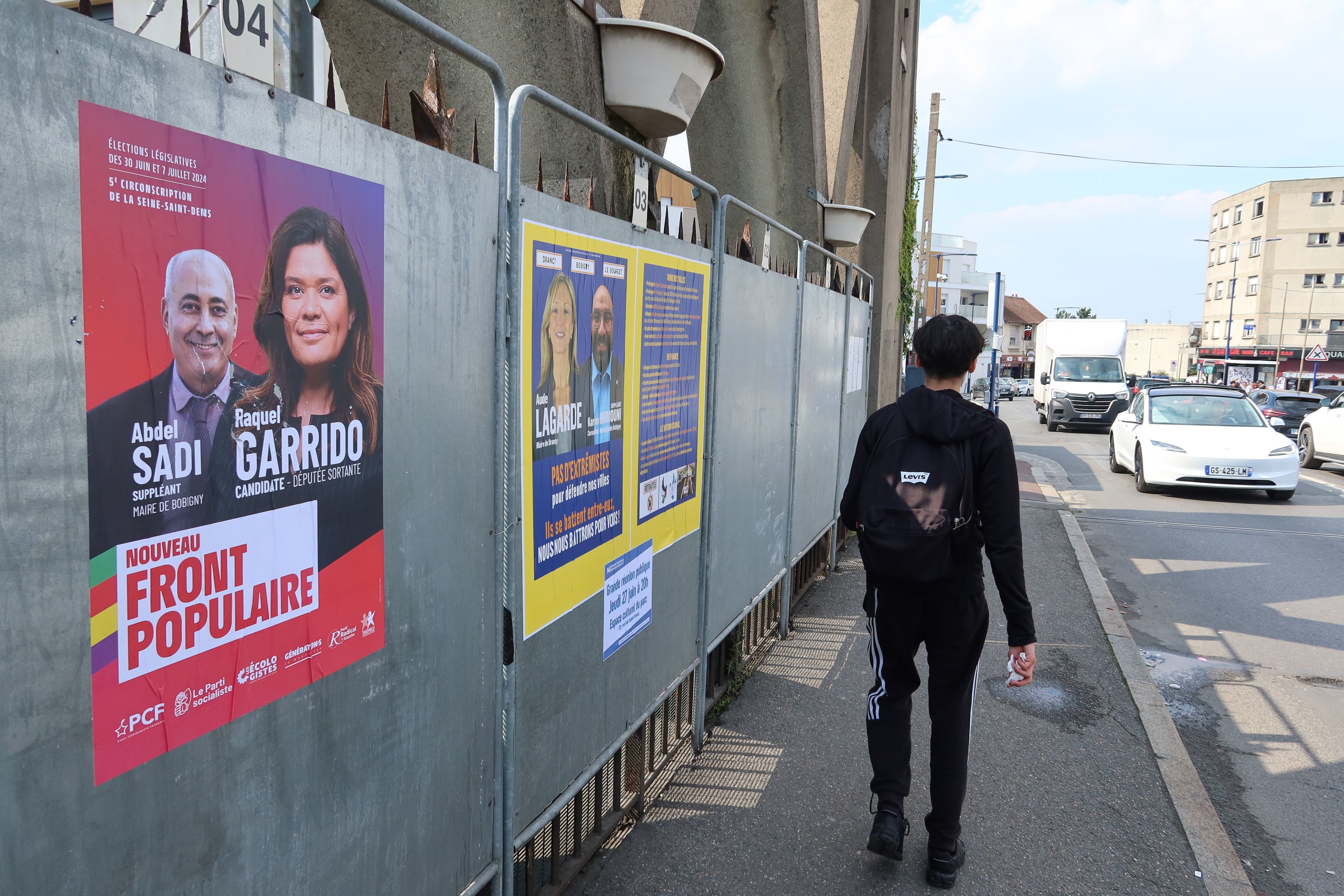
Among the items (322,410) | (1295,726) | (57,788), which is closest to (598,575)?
(322,410)

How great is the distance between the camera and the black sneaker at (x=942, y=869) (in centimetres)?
317

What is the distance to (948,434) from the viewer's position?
3123mm

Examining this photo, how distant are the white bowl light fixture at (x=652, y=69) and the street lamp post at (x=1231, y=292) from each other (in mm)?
60707

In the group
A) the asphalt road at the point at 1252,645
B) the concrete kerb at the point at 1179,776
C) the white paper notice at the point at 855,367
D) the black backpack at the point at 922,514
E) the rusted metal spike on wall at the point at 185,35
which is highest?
the rusted metal spike on wall at the point at 185,35

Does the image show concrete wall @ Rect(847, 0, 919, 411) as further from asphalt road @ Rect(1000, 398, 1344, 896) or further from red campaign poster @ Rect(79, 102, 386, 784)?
red campaign poster @ Rect(79, 102, 386, 784)

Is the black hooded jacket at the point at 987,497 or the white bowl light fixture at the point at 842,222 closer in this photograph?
the black hooded jacket at the point at 987,497

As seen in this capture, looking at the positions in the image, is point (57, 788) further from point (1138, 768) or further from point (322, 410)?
point (1138, 768)

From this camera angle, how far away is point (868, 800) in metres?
3.81

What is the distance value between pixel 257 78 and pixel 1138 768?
4.48 meters

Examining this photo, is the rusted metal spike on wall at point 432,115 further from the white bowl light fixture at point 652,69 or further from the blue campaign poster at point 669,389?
the white bowl light fixture at point 652,69

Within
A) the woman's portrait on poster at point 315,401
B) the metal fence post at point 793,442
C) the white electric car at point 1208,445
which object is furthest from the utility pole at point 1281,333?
the woman's portrait on poster at point 315,401

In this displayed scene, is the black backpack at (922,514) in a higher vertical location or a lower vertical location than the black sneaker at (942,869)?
higher

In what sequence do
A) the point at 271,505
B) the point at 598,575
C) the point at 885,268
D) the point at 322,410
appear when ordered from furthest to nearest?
the point at 885,268
the point at 598,575
the point at 322,410
the point at 271,505

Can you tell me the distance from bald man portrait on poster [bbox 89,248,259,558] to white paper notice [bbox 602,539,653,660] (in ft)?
5.74
